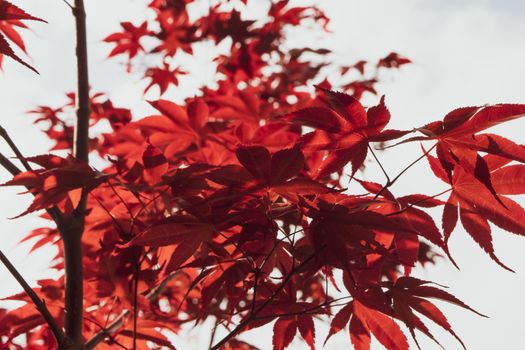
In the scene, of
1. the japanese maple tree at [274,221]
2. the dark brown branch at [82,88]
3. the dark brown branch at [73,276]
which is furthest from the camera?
the dark brown branch at [82,88]

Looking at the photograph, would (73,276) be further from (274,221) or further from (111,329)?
(274,221)

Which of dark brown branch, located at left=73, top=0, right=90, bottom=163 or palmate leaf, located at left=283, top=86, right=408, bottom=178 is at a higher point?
dark brown branch, located at left=73, top=0, right=90, bottom=163

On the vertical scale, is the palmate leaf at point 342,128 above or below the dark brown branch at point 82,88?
below

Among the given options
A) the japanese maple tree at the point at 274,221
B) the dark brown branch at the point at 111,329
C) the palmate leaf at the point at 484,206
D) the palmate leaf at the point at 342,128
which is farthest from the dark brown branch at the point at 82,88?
the palmate leaf at the point at 484,206

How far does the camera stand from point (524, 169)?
829 mm

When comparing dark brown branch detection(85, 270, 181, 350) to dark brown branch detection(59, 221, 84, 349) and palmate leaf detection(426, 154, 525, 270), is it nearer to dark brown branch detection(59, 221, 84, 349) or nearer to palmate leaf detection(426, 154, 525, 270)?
dark brown branch detection(59, 221, 84, 349)

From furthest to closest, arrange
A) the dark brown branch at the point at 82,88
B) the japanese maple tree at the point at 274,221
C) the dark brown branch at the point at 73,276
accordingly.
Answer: the dark brown branch at the point at 82,88, the dark brown branch at the point at 73,276, the japanese maple tree at the point at 274,221

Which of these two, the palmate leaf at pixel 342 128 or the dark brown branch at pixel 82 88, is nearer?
the palmate leaf at pixel 342 128

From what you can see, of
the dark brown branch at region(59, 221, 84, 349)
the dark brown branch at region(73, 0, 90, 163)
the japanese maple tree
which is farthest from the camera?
the dark brown branch at region(73, 0, 90, 163)

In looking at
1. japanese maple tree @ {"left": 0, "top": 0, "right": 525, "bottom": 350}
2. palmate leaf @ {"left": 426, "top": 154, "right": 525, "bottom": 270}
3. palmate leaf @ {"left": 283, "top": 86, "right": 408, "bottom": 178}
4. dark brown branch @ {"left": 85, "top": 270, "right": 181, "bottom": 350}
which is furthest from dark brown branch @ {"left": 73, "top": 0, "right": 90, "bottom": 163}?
palmate leaf @ {"left": 426, "top": 154, "right": 525, "bottom": 270}

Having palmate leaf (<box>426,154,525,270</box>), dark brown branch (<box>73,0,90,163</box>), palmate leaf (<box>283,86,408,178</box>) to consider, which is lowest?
palmate leaf (<box>426,154,525,270</box>)

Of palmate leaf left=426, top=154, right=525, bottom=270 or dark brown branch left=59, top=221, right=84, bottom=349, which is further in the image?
dark brown branch left=59, top=221, right=84, bottom=349

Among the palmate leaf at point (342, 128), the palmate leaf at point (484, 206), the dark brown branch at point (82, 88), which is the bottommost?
the palmate leaf at point (484, 206)

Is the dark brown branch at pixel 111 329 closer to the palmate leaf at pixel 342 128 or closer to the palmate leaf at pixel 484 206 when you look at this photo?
the palmate leaf at pixel 342 128
